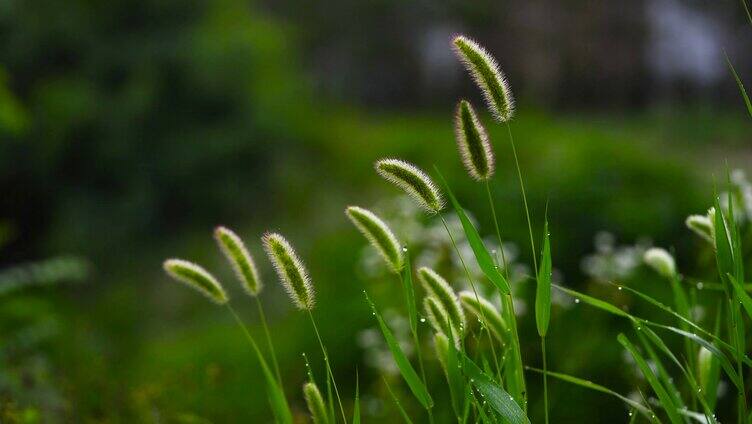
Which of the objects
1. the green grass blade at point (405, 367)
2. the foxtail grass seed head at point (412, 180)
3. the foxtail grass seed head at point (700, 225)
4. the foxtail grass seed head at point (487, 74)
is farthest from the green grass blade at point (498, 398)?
the foxtail grass seed head at point (700, 225)

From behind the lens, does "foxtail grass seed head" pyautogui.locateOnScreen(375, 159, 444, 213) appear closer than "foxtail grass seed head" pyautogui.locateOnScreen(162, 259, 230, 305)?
Yes

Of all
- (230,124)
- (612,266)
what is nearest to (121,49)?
(230,124)

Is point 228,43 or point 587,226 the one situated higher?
point 228,43

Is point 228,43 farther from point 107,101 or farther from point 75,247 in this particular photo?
point 75,247

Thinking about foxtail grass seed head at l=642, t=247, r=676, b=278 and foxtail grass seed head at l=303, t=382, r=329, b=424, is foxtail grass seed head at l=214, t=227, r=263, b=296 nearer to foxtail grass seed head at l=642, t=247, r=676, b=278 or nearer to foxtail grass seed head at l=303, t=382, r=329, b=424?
foxtail grass seed head at l=303, t=382, r=329, b=424

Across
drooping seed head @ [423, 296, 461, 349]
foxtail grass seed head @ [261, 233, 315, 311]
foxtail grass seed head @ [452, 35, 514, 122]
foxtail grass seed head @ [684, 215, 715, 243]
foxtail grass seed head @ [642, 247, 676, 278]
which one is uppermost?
foxtail grass seed head @ [452, 35, 514, 122]

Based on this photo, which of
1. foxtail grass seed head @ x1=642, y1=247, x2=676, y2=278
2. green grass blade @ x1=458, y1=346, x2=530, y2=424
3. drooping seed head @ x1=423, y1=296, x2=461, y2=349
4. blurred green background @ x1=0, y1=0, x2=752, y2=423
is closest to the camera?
green grass blade @ x1=458, y1=346, x2=530, y2=424

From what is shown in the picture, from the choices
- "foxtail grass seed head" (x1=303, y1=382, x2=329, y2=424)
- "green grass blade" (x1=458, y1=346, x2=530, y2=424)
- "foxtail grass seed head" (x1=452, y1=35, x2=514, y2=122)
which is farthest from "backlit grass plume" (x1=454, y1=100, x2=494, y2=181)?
"foxtail grass seed head" (x1=303, y1=382, x2=329, y2=424)

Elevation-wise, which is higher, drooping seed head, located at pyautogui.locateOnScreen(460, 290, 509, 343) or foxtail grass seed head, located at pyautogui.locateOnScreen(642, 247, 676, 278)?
drooping seed head, located at pyautogui.locateOnScreen(460, 290, 509, 343)
